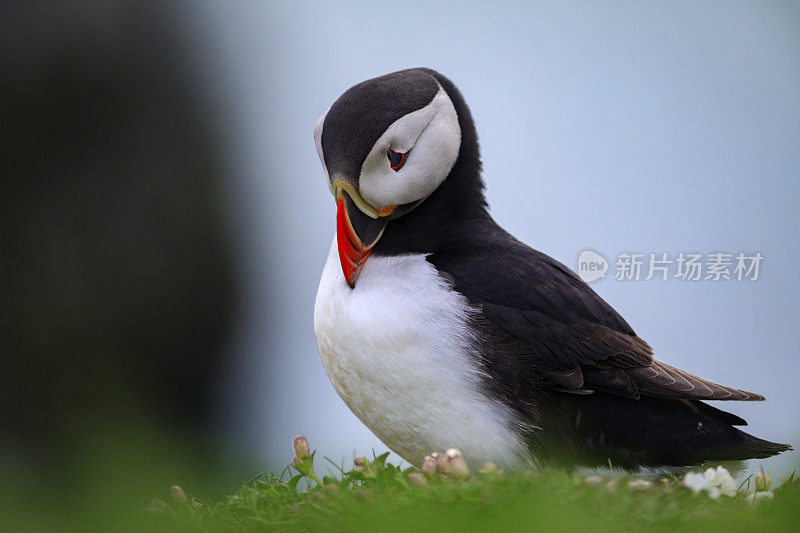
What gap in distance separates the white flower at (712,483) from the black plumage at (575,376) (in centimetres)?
32

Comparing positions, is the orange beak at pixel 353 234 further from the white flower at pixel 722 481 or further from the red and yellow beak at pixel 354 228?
the white flower at pixel 722 481

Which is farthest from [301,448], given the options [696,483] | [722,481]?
[722,481]

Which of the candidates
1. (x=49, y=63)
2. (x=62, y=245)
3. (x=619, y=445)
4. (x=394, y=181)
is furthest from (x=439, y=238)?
(x=49, y=63)

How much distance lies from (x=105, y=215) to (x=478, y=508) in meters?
6.08

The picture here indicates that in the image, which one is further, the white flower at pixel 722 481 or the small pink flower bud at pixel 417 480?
the white flower at pixel 722 481

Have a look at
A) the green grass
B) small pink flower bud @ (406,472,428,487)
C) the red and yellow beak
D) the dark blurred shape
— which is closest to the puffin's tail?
the green grass

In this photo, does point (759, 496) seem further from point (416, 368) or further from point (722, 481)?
point (416, 368)

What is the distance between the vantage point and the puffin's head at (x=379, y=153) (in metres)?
2.91

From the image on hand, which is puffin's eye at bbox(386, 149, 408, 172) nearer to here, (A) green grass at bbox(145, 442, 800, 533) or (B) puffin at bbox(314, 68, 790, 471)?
(B) puffin at bbox(314, 68, 790, 471)

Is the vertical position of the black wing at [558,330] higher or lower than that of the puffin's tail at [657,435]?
higher

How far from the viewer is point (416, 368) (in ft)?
9.34

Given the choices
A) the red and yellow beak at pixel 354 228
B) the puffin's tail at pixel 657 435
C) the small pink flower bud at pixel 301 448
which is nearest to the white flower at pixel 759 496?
the puffin's tail at pixel 657 435

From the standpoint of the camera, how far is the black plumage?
2857 mm

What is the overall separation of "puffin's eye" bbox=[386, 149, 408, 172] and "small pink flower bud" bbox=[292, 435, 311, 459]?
1001mm
